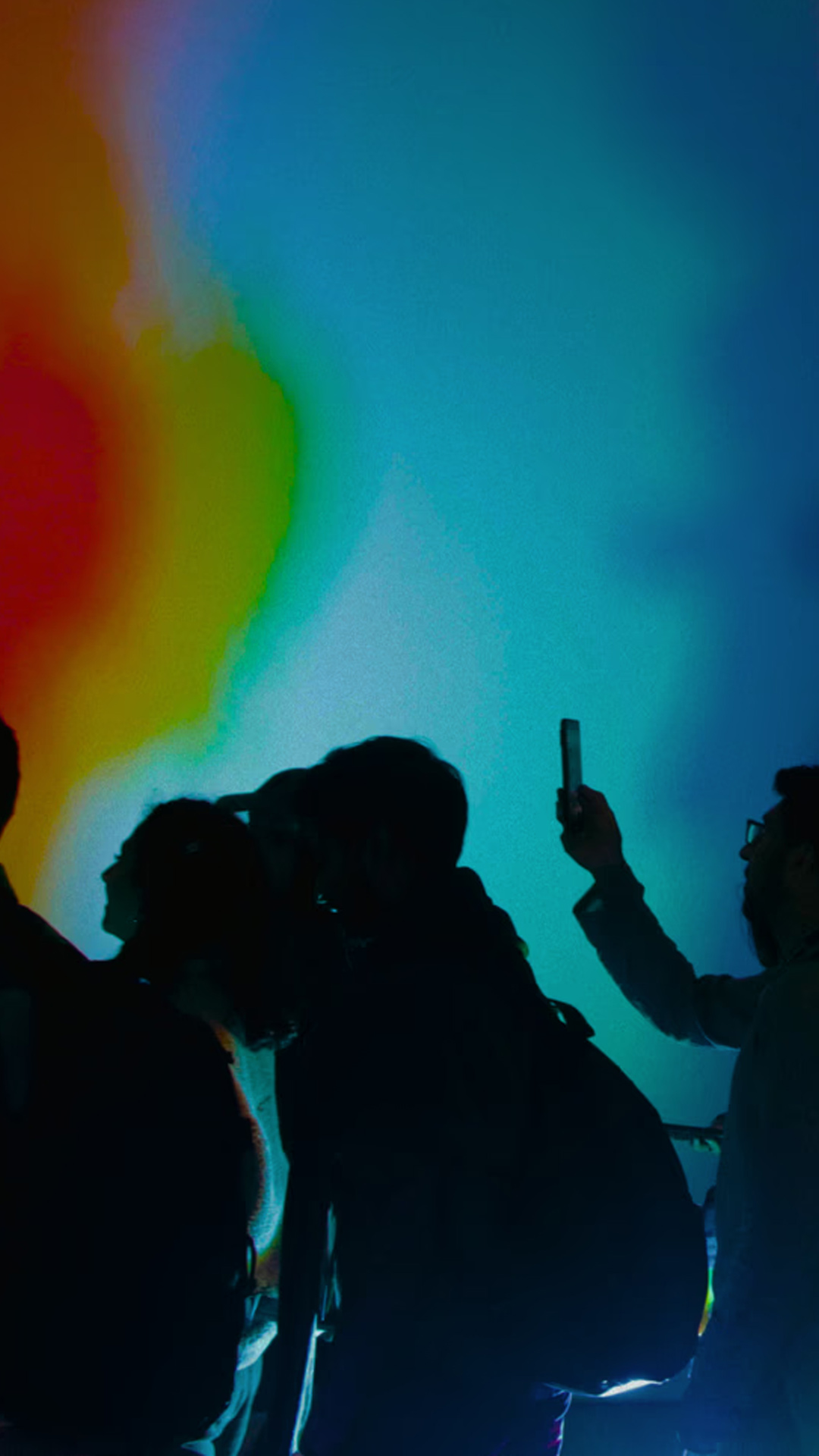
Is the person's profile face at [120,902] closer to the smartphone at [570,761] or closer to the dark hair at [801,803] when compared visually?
the smartphone at [570,761]

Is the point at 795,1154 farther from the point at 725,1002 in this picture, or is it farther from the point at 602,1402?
the point at 602,1402

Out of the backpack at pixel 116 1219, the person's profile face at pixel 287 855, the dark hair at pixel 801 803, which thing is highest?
the dark hair at pixel 801 803

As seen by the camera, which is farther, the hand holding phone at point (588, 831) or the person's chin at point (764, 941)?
the hand holding phone at point (588, 831)

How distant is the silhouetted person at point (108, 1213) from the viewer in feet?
2.83

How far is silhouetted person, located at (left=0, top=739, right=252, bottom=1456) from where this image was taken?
86cm

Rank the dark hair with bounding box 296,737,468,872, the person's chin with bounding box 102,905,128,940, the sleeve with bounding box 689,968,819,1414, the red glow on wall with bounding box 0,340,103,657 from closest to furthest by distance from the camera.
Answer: the sleeve with bounding box 689,968,819,1414, the dark hair with bounding box 296,737,468,872, the person's chin with bounding box 102,905,128,940, the red glow on wall with bounding box 0,340,103,657

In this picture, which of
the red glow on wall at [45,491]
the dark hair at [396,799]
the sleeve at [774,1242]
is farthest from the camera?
the red glow on wall at [45,491]

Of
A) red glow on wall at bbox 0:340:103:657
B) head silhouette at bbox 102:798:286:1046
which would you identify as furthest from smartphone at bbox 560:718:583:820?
red glow on wall at bbox 0:340:103:657

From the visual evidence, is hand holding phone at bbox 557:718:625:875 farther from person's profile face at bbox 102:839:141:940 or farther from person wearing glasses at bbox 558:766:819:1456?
person's profile face at bbox 102:839:141:940

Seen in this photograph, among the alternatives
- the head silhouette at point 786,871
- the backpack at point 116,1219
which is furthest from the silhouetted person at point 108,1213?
the head silhouette at point 786,871

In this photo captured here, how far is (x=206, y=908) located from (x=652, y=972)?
0.67 m

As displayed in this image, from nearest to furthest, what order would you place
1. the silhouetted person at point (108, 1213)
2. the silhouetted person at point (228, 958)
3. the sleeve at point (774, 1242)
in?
1. the silhouetted person at point (108, 1213)
2. the sleeve at point (774, 1242)
3. the silhouetted person at point (228, 958)

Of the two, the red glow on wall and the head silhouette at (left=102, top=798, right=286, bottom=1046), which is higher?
the red glow on wall

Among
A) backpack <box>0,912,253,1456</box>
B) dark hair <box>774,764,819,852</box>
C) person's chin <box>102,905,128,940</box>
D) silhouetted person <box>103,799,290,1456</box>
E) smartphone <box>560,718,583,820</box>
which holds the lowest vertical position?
backpack <box>0,912,253,1456</box>
